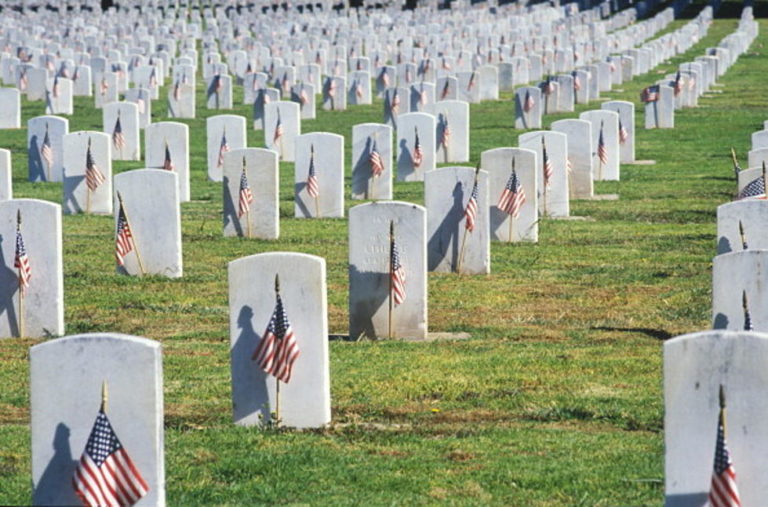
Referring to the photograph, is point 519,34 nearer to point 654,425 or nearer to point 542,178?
point 542,178

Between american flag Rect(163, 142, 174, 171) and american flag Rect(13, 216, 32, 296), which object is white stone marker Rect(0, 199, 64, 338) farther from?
american flag Rect(163, 142, 174, 171)

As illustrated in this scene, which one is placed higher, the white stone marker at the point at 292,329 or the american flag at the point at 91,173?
the american flag at the point at 91,173

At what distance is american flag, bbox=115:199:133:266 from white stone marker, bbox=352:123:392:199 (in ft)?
23.1

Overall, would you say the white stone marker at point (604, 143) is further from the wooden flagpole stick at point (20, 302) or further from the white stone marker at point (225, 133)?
the wooden flagpole stick at point (20, 302)

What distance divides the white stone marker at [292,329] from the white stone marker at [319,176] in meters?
10.3

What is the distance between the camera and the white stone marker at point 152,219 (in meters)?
18.1

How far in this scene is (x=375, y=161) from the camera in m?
24.8

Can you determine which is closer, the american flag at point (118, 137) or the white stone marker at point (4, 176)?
the white stone marker at point (4, 176)

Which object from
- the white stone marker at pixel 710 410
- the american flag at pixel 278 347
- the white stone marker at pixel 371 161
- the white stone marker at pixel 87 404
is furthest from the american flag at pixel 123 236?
the white stone marker at pixel 710 410

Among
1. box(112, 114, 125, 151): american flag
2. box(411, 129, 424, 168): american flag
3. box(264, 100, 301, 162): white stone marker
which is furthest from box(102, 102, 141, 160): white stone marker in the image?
box(411, 129, 424, 168): american flag

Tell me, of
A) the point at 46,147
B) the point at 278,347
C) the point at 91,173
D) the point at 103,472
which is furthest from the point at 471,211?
the point at 46,147

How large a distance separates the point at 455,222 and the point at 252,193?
142 inches

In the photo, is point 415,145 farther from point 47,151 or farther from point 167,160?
point 47,151

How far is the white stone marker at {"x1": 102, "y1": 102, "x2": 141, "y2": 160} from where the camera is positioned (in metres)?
29.4
